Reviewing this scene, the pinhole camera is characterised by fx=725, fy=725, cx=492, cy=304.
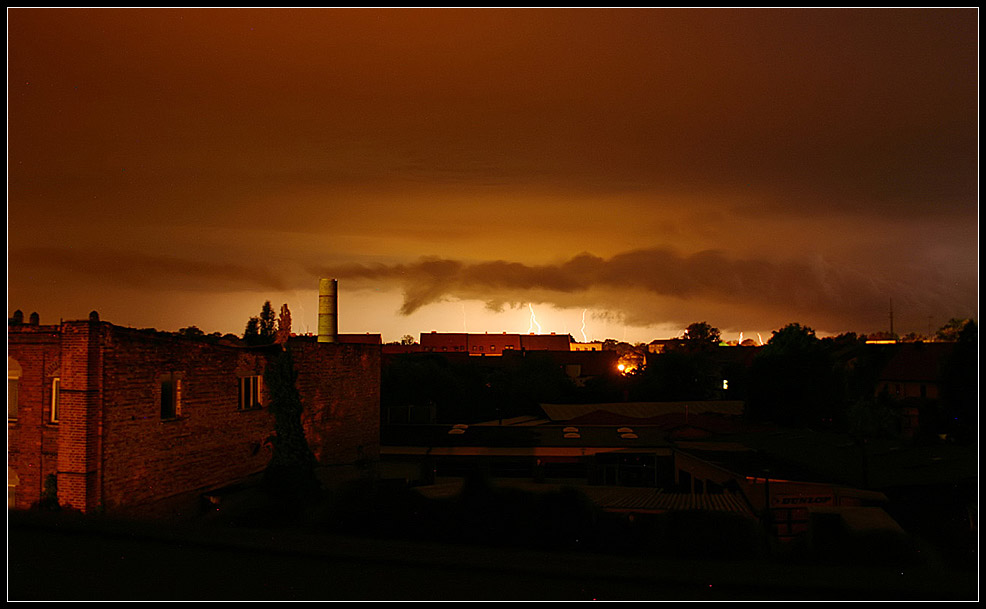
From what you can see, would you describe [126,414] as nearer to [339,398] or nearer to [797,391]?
[339,398]

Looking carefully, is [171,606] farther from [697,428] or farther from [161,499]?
[697,428]

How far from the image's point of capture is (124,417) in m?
15.3

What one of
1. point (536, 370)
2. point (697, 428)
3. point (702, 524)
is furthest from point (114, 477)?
point (536, 370)

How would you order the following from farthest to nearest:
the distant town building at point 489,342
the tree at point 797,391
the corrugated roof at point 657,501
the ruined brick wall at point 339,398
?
the distant town building at point 489,342, the tree at point 797,391, the ruined brick wall at point 339,398, the corrugated roof at point 657,501

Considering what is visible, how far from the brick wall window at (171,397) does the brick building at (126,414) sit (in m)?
0.02

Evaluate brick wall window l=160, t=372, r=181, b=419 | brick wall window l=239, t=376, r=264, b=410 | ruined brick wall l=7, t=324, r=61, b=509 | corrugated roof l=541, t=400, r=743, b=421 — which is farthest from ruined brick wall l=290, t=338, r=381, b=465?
corrugated roof l=541, t=400, r=743, b=421

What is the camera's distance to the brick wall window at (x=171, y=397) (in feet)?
54.7

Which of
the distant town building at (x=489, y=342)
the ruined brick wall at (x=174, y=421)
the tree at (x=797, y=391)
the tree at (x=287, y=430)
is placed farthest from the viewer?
the distant town building at (x=489, y=342)

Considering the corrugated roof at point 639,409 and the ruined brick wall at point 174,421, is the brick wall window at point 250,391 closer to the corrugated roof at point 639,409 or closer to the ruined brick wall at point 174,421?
the ruined brick wall at point 174,421

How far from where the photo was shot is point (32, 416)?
15.4 m

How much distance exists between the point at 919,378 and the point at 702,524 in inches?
1654

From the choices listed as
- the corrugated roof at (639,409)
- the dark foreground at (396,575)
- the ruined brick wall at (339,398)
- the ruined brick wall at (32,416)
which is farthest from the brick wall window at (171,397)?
the corrugated roof at (639,409)

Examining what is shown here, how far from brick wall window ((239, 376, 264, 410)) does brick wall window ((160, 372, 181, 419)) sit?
7.79 ft

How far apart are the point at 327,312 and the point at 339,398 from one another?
17.3 ft
